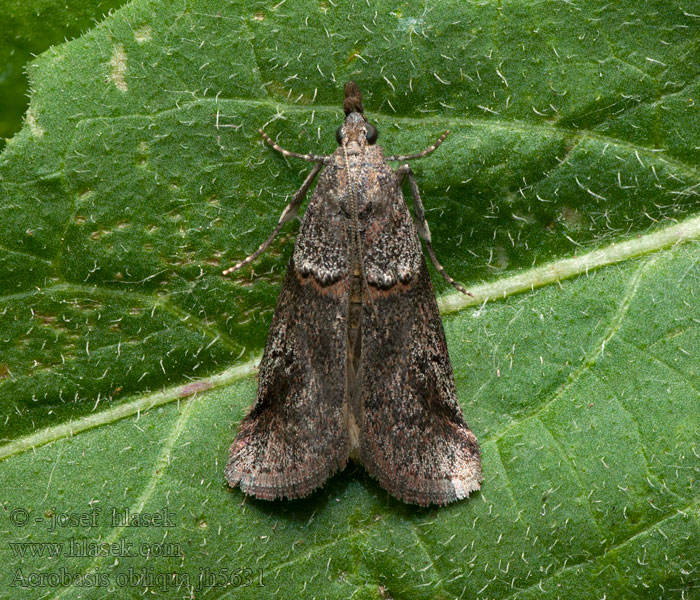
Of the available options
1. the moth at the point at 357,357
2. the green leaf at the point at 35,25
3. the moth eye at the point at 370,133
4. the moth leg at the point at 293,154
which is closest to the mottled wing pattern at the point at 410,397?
the moth at the point at 357,357

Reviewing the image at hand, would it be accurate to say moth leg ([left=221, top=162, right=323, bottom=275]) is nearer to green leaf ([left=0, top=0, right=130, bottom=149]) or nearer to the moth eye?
the moth eye

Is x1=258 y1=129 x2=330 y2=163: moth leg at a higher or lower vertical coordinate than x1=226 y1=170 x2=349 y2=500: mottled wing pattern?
higher

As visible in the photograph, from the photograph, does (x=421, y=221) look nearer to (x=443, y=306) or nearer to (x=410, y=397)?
(x=443, y=306)

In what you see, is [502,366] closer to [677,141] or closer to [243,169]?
[677,141]

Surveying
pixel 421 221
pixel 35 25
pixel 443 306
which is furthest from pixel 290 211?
pixel 35 25

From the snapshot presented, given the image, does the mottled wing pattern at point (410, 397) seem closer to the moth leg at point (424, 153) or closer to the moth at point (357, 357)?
the moth at point (357, 357)

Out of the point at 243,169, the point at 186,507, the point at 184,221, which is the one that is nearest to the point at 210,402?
the point at 186,507

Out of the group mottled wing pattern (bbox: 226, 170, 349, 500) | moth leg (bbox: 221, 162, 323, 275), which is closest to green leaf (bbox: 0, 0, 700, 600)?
moth leg (bbox: 221, 162, 323, 275)
